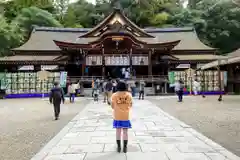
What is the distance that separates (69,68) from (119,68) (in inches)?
222

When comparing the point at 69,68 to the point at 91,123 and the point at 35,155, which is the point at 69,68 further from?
the point at 35,155

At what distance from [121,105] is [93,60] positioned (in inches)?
770

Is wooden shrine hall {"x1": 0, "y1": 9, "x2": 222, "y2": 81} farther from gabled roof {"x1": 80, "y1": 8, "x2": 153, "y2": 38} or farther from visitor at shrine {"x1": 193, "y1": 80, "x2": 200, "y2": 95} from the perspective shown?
visitor at shrine {"x1": 193, "y1": 80, "x2": 200, "y2": 95}

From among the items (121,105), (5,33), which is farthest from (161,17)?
(121,105)

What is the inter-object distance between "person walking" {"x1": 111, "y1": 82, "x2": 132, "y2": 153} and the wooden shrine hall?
18.0 m

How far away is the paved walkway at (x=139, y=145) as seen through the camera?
4469 mm

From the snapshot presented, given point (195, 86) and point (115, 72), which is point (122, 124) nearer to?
point (195, 86)

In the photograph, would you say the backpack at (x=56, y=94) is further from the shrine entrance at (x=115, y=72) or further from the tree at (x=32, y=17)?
the tree at (x=32, y=17)

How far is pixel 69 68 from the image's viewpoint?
25953mm

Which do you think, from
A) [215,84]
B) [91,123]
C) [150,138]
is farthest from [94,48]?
[150,138]

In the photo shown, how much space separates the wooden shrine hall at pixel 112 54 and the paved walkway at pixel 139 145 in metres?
16.3

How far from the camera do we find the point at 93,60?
78.8ft

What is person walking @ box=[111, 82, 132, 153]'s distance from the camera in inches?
187

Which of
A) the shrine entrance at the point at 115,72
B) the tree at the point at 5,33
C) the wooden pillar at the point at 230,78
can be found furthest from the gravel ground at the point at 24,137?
the wooden pillar at the point at 230,78
